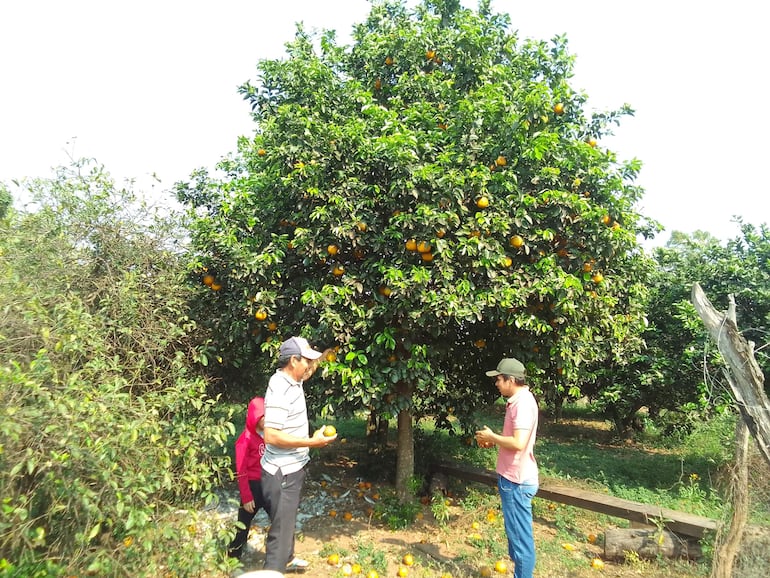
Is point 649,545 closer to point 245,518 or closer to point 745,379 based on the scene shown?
point 745,379

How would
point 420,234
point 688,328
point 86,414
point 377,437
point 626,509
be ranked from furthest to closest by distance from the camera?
point 688,328 → point 377,437 → point 626,509 → point 420,234 → point 86,414

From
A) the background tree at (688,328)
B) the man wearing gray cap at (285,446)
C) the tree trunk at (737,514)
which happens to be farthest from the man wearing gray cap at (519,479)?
the background tree at (688,328)

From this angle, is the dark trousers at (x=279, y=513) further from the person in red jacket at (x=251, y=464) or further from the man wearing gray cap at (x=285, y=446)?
the person in red jacket at (x=251, y=464)

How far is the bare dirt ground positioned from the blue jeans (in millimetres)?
807

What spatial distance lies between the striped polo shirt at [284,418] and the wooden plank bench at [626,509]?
→ 354cm

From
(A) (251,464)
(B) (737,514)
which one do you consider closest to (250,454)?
(A) (251,464)

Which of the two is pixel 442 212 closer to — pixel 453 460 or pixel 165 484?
pixel 165 484

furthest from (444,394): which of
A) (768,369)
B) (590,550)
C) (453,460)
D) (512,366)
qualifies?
(768,369)

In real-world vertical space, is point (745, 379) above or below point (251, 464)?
above

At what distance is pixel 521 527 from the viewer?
3.61 metres

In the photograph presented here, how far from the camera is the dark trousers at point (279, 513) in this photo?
3.41 metres

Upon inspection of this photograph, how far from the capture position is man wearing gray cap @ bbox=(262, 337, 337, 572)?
3404 millimetres

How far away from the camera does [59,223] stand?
463 centimetres

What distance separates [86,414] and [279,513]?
4.77ft
